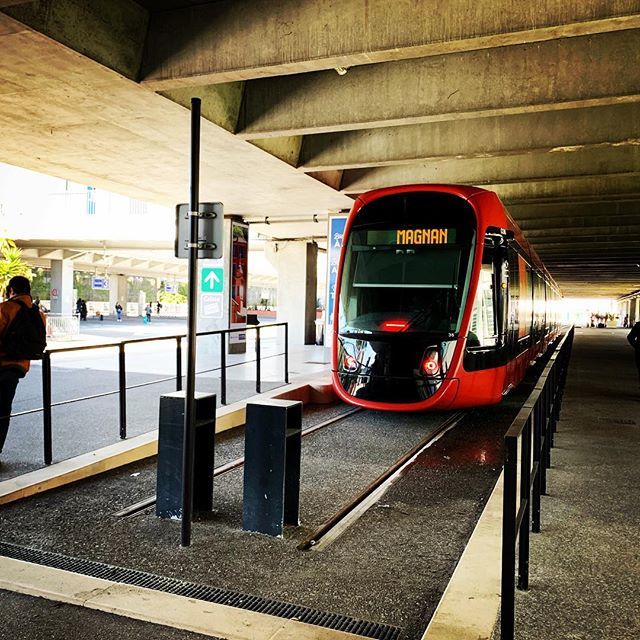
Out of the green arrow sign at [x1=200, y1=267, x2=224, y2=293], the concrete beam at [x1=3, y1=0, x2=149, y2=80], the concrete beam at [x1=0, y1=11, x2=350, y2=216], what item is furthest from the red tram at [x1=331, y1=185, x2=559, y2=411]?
the green arrow sign at [x1=200, y1=267, x2=224, y2=293]

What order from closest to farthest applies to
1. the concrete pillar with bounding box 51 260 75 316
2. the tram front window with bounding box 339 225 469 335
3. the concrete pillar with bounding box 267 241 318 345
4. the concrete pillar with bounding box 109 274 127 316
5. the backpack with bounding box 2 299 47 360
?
the backpack with bounding box 2 299 47 360, the tram front window with bounding box 339 225 469 335, the concrete pillar with bounding box 267 241 318 345, the concrete pillar with bounding box 51 260 75 316, the concrete pillar with bounding box 109 274 127 316

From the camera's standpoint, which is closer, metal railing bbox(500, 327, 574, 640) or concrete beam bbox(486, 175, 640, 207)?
metal railing bbox(500, 327, 574, 640)

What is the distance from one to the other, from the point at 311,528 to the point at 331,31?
4558 mm

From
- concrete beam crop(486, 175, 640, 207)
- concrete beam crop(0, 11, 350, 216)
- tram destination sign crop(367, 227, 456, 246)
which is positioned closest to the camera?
concrete beam crop(0, 11, 350, 216)

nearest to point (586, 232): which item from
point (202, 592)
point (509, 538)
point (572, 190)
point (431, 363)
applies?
point (572, 190)

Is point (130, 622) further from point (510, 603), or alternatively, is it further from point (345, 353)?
point (345, 353)

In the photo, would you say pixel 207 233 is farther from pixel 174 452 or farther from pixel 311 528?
pixel 311 528

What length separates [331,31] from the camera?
6.34 m

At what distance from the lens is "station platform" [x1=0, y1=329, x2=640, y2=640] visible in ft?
11.6

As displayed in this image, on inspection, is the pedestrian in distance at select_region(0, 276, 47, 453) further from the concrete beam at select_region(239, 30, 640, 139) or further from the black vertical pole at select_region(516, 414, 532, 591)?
the black vertical pole at select_region(516, 414, 532, 591)

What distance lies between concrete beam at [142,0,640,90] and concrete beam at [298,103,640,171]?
13.6 feet

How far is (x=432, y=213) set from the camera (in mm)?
8953

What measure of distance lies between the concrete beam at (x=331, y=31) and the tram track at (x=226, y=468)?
163 inches

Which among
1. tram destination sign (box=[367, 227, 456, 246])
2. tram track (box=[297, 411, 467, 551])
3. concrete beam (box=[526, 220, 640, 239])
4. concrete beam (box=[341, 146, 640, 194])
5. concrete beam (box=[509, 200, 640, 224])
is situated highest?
concrete beam (box=[341, 146, 640, 194])
